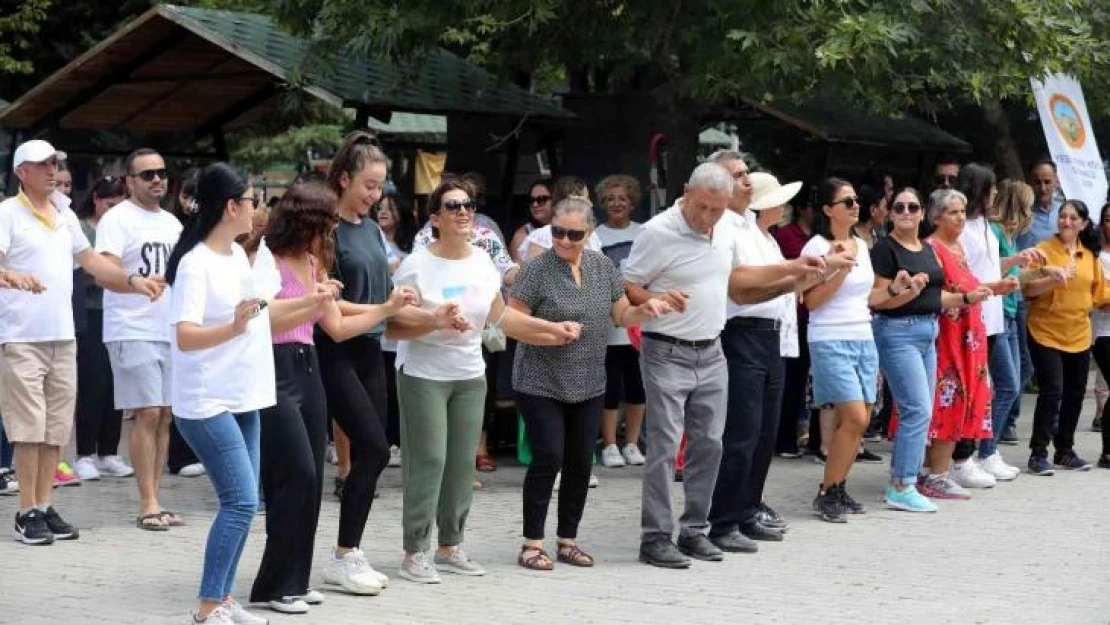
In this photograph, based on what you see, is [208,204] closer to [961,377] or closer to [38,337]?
[38,337]

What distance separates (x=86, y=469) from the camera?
37.3ft

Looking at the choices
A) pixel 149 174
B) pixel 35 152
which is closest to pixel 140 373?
pixel 149 174

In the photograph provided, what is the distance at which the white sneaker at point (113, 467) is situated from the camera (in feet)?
38.0

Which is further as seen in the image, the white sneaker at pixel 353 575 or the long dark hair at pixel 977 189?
the long dark hair at pixel 977 189

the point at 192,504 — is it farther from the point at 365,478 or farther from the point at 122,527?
the point at 365,478

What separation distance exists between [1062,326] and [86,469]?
253 inches

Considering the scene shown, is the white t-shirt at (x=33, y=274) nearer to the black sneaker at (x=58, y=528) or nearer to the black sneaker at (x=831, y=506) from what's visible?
the black sneaker at (x=58, y=528)

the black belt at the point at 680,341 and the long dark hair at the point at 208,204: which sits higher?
the long dark hair at the point at 208,204

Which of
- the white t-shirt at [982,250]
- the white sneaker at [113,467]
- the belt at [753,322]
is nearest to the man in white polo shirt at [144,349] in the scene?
the white sneaker at [113,467]

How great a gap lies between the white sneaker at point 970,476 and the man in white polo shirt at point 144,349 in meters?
4.98

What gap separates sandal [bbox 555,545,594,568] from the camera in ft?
28.1

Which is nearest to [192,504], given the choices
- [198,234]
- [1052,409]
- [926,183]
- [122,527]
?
[122,527]

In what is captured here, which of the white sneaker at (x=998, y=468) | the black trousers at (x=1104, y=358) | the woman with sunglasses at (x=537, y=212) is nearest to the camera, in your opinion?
the white sneaker at (x=998, y=468)

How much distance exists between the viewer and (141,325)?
33.5ft
